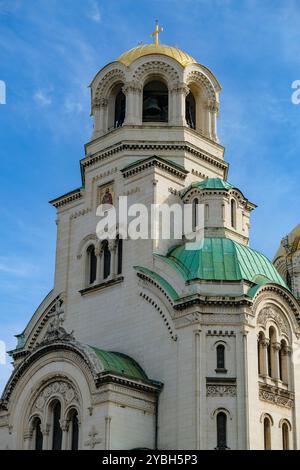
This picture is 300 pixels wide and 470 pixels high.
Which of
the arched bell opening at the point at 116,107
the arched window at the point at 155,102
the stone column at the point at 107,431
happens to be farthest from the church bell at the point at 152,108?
the stone column at the point at 107,431

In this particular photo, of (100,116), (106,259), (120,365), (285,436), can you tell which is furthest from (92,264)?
(285,436)

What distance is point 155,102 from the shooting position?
48.6 metres

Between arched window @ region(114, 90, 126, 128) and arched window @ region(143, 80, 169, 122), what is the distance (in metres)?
1.18

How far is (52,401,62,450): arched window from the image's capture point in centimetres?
3894

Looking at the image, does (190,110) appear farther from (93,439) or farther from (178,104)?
(93,439)

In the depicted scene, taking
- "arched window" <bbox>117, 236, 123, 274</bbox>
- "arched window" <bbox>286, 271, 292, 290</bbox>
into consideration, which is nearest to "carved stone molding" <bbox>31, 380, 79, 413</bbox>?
"arched window" <bbox>117, 236, 123, 274</bbox>

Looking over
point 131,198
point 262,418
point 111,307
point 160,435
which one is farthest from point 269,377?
point 131,198

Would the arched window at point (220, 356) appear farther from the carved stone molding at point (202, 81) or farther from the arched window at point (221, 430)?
the carved stone molding at point (202, 81)

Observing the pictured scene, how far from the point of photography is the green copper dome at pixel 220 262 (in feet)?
132

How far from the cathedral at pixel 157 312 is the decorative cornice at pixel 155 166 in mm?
57

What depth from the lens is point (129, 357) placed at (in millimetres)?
40719

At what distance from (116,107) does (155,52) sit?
3.57 metres

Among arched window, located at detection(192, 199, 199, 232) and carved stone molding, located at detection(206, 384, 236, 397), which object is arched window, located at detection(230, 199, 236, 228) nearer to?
arched window, located at detection(192, 199, 199, 232)

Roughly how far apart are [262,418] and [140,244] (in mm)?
9564
